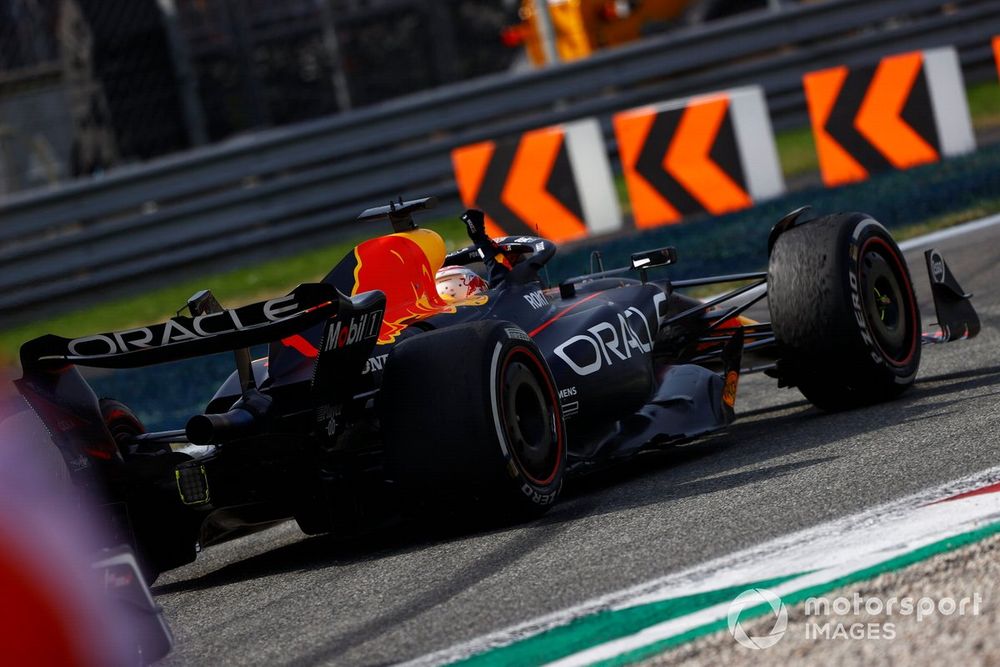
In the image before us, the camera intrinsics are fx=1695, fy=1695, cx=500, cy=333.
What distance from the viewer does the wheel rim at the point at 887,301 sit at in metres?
6.47

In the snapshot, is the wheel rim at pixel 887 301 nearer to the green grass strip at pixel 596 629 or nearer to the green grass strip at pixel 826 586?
the green grass strip at pixel 826 586

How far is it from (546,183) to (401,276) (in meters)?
7.88

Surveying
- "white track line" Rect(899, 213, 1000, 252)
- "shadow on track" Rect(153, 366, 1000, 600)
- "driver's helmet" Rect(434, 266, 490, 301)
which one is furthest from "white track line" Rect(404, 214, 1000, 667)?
"white track line" Rect(899, 213, 1000, 252)

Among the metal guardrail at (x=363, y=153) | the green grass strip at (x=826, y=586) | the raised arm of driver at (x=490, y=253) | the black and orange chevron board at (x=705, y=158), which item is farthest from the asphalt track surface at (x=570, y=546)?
the metal guardrail at (x=363, y=153)

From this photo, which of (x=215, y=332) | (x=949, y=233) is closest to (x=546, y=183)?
(x=949, y=233)

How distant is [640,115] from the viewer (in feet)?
45.0

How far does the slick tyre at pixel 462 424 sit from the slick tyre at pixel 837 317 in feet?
4.77

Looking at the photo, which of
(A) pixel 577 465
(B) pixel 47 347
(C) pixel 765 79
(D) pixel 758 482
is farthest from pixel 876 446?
(C) pixel 765 79

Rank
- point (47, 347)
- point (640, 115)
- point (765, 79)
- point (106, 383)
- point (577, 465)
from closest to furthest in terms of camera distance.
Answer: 1. point (47, 347)
2. point (577, 465)
3. point (106, 383)
4. point (640, 115)
5. point (765, 79)

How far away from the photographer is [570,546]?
15.6 ft

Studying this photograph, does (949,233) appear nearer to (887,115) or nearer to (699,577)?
(887,115)

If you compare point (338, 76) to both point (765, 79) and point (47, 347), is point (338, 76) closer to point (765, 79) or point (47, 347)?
point (765, 79)

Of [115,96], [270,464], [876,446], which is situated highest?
[115,96]

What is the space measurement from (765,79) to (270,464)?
11.7 metres
